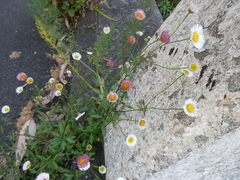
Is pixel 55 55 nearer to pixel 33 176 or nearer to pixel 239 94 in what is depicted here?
pixel 33 176

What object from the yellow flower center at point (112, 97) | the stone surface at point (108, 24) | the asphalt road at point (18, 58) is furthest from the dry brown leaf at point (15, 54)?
the yellow flower center at point (112, 97)

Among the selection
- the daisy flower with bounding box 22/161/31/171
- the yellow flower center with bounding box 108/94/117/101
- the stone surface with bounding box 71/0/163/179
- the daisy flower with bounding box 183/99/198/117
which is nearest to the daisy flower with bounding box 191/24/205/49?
the daisy flower with bounding box 183/99/198/117

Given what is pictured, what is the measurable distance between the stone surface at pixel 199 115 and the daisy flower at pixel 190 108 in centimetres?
3

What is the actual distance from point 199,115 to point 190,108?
2.1 inches

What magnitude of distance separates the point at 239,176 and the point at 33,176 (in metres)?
1.44

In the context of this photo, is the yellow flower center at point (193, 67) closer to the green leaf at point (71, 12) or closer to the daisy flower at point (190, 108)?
the daisy flower at point (190, 108)

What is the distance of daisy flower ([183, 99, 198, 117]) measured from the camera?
2.76 ft

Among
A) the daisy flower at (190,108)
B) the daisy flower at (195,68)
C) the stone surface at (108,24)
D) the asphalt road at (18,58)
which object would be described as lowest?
the asphalt road at (18,58)

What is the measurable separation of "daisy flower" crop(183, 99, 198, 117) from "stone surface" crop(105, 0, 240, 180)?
0.10 ft

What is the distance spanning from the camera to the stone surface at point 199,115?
81cm

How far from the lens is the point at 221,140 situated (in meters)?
0.79

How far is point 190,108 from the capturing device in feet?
2.83

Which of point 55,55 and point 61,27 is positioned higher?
point 61,27

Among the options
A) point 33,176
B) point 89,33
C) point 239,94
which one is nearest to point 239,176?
point 239,94
